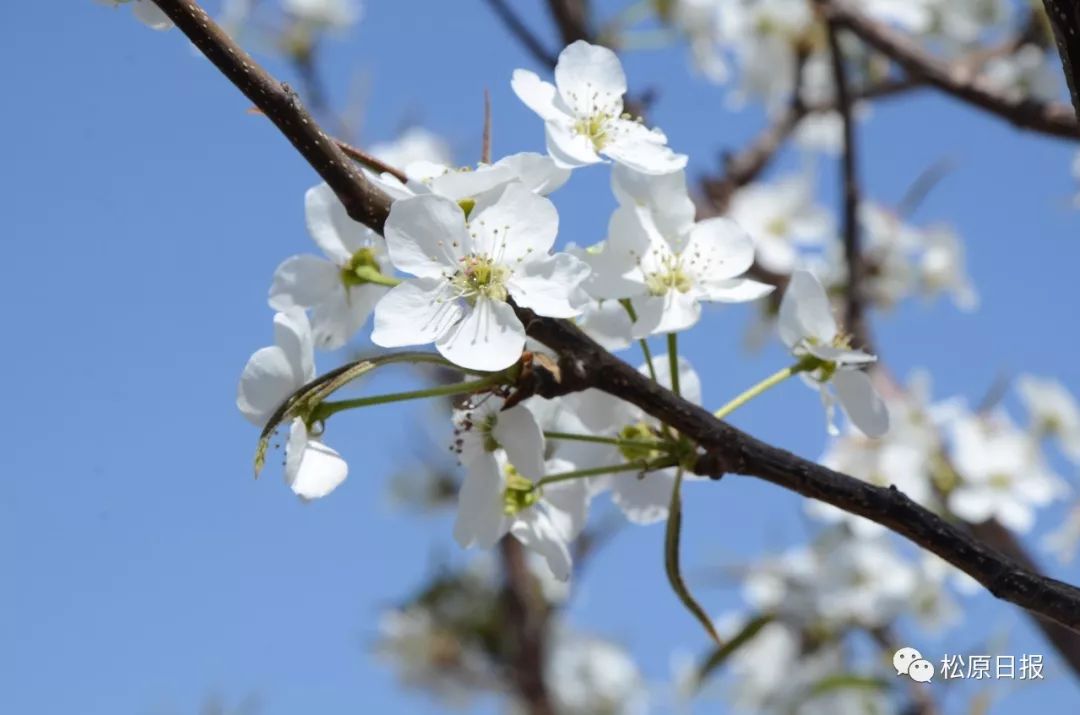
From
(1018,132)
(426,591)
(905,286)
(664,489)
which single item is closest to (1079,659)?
(1018,132)

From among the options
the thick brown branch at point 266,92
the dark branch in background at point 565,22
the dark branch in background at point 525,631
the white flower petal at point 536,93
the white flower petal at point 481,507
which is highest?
the dark branch in background at point 565,22

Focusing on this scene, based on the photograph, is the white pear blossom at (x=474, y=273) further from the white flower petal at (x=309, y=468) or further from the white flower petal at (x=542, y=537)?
the white flower petal at (x=542, y=537)

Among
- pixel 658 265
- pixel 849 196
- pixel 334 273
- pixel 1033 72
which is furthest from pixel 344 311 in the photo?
pixel 1033 72

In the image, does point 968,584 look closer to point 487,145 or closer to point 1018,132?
point 1018,132

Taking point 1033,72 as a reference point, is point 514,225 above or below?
below

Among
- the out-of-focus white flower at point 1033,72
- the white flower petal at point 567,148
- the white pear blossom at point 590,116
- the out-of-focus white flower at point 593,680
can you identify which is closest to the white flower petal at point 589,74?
the white pear blossom at point 590,116

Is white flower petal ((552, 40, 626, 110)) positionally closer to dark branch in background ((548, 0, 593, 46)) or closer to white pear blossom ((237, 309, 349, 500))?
white pear blossom ((237, 309, 349, 500))

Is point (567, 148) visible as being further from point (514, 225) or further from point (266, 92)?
point (266, 92)
